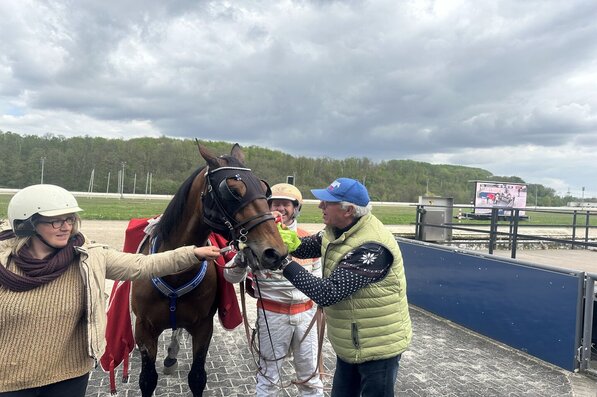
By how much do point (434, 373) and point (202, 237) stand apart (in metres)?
3.19

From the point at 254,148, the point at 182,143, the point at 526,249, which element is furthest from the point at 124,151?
the point at 526,249

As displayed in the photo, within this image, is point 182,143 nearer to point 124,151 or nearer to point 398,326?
point 124,151

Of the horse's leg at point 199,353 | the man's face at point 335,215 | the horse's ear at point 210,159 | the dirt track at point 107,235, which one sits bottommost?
the dirt track at point 107,235

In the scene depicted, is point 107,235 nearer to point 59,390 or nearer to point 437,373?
point 437,373

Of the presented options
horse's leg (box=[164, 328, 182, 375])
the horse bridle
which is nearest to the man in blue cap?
the horse bridle

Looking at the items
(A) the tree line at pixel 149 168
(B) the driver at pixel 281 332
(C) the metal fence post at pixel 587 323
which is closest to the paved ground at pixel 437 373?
(C) the metal fence post at pixel 587 323

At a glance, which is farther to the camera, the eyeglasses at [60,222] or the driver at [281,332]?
the driver at [281,332]

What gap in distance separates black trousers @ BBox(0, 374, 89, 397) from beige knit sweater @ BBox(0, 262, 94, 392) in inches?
1.4

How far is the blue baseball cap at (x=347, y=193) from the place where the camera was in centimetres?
232

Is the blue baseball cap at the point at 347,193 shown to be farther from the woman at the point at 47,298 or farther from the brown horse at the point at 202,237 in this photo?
the woman at the point at 47,298

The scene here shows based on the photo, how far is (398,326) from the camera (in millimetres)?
2301

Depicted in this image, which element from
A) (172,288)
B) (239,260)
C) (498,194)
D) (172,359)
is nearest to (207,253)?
(239,260)

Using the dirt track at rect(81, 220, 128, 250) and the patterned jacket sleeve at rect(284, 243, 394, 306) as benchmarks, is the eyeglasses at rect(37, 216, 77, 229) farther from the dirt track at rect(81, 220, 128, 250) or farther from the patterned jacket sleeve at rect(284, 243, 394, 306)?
the dirt track at rect(81, 220, 128, 250)

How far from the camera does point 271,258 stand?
2047mm
